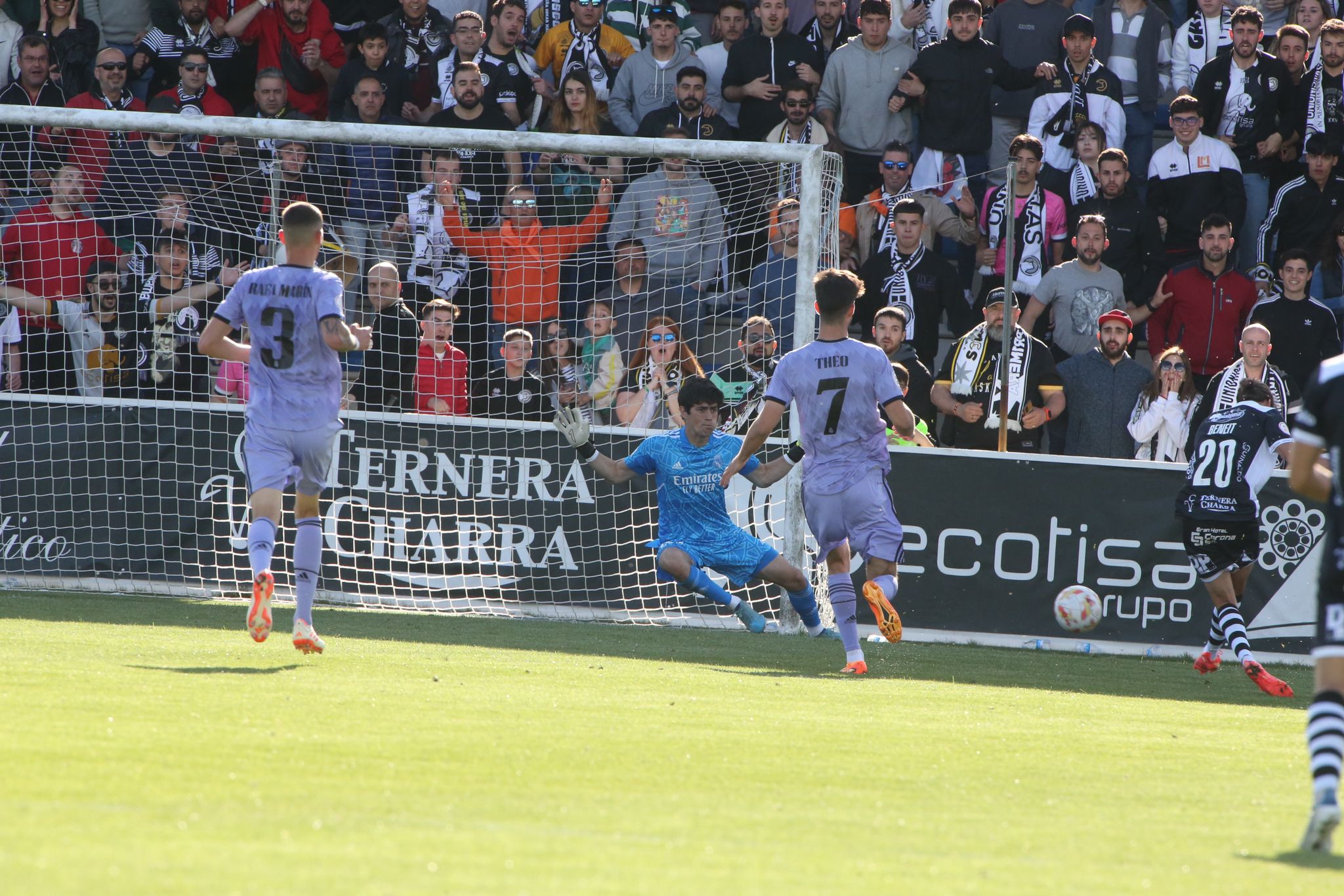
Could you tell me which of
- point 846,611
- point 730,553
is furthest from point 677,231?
point 846,611

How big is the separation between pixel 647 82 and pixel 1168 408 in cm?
594

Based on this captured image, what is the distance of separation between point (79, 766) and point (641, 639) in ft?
20.8

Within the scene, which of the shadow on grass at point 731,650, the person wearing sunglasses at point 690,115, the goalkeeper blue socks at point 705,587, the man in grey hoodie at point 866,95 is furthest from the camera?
the man in grey hoodie at point 866,95

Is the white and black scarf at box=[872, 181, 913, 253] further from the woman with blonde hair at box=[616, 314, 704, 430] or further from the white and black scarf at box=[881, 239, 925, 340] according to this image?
the woman with blonde hair at box=[616, 314, 704, 430]

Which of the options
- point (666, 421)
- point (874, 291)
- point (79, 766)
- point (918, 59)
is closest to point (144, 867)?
point (79, 766)

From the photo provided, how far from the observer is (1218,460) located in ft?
33.5

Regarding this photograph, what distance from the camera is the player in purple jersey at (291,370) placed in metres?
8.02

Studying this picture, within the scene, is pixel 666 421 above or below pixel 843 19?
below

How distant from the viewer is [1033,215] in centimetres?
1385

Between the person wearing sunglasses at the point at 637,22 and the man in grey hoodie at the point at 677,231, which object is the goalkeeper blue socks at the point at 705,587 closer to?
the man in grey hoodie at the point at 677,231

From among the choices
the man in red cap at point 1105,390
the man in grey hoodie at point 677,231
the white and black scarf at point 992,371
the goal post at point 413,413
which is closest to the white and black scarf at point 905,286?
the white and black scarf at point 992,371

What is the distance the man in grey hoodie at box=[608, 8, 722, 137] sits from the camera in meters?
14.8

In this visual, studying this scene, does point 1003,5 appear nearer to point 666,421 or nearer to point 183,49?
point 666,421

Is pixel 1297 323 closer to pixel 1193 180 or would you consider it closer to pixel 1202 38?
pixel 1193 180
